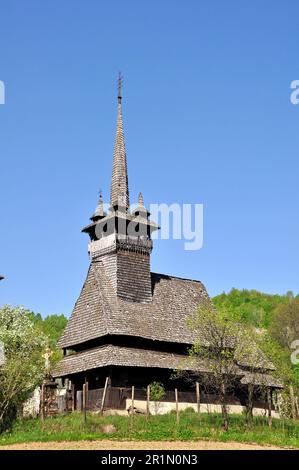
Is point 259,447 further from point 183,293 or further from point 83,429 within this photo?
point 183,293

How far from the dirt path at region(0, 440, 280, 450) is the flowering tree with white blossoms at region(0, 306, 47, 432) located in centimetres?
643

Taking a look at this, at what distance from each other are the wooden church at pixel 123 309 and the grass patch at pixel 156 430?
534cm

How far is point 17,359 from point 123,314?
9611 mm

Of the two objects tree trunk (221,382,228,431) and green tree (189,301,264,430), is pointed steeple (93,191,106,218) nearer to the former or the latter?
green tree (189,301,264,430)

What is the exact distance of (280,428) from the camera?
3391 cm

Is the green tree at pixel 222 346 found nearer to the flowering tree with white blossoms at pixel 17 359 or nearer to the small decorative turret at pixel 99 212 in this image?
the flowering tree with white blossoms at pixel 17 359

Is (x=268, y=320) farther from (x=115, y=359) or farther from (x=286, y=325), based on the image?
(x=115, y=359)

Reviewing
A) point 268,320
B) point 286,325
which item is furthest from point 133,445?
point 268,320

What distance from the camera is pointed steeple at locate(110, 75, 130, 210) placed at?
49.4 m

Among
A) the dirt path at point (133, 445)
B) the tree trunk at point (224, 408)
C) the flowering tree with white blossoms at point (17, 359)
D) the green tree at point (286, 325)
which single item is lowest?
the dirt path at point (133, 445)

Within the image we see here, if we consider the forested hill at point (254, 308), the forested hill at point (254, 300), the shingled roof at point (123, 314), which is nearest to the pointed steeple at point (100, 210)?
the shingled roof at point (123, 314)

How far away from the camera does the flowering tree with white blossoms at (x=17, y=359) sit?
35.2 meters

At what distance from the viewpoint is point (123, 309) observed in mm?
44781
